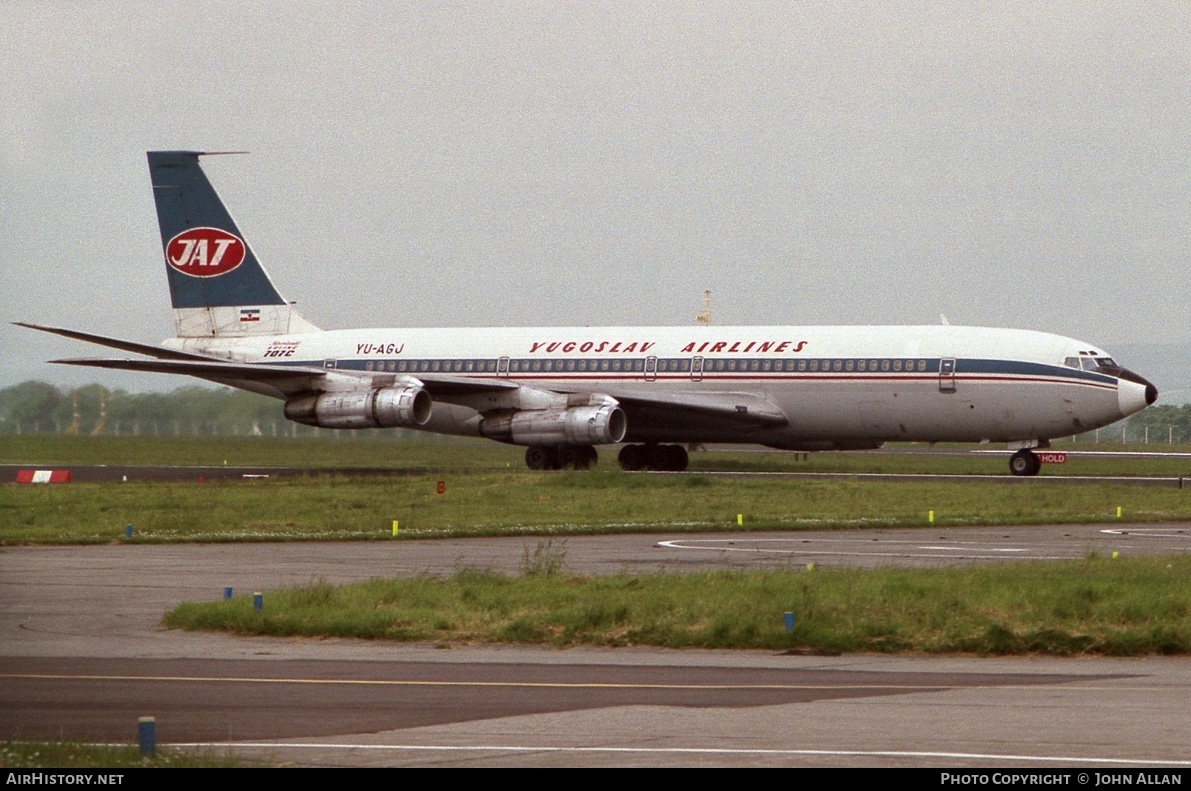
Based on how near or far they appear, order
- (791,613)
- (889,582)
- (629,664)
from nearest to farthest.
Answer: (629,664) < (791,613) < (889,582)

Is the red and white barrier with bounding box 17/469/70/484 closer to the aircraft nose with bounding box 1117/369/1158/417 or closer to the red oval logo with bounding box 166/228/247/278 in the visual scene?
the red oval logo with bounding box 166/228/247/278

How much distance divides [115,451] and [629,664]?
2126 inches

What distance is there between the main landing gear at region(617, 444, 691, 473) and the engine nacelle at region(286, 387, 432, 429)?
6644 millimetres

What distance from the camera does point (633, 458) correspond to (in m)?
53.7

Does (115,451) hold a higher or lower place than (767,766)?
higher

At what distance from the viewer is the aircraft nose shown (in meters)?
46.4

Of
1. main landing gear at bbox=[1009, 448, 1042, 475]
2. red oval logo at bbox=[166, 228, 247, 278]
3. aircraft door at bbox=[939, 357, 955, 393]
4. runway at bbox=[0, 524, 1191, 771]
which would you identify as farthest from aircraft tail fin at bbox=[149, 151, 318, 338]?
runway at bbox=[0, 524, 1191, 771]

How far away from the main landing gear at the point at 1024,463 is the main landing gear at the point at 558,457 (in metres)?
12.2

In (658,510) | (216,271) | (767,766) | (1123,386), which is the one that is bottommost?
(767,766)

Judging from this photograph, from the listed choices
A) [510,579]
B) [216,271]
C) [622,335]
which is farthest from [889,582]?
[216,271]

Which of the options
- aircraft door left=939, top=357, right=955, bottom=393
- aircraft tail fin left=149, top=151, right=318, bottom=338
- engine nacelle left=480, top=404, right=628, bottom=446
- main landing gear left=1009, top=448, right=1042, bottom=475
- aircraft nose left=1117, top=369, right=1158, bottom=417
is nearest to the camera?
aircraft nose left=1117, top=369, right=1158, bottom=417

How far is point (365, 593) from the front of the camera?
2041 cm

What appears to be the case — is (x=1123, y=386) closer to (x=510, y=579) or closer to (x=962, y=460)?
(x=962, y=460)

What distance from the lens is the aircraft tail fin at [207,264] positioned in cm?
5778
